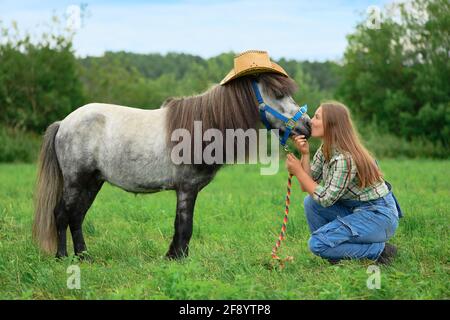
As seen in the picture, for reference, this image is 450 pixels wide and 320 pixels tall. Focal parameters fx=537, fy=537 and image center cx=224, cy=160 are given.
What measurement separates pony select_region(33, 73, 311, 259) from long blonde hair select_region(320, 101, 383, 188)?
0.23 metres

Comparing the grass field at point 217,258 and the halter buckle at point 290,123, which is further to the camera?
the halter buckle at point 290,123

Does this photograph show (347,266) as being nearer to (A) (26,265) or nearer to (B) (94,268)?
(B) (94,268)

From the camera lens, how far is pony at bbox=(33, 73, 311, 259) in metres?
4.94

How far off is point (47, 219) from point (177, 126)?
1.72 m

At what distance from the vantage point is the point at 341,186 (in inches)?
178

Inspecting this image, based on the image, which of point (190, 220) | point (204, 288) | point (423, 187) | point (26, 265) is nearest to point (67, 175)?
point (26, 265)

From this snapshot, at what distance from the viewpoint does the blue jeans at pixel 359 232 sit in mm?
4598

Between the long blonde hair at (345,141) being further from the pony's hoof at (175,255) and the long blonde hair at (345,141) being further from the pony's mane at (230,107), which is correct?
the pony's hoof at (175,255)

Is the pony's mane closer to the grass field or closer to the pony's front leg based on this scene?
the pony's front leg

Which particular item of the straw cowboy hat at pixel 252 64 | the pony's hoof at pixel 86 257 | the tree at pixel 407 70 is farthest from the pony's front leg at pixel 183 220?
the tree at pixel 407 70

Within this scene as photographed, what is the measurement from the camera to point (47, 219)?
5.47m

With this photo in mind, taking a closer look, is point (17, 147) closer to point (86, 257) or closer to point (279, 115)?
point (86, 257)

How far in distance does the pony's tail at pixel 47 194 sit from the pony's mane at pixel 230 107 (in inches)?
54.4

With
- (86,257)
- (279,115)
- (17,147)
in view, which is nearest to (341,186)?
(279,115)
